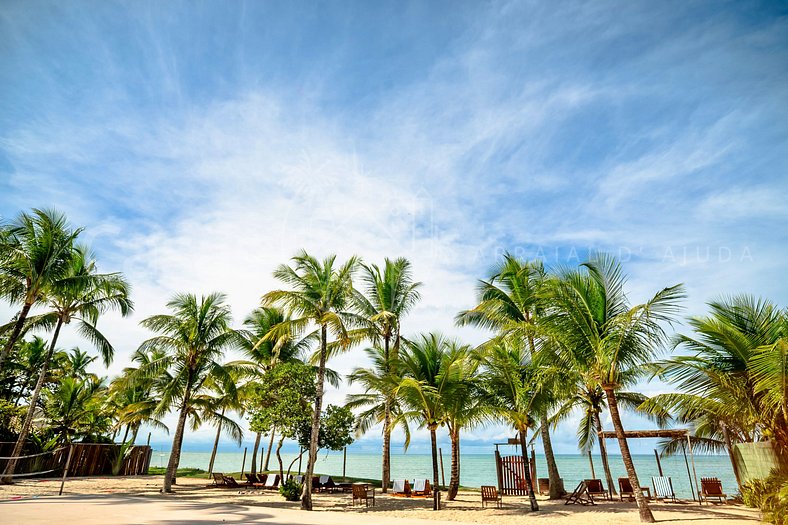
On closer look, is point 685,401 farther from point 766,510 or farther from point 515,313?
point 515,313

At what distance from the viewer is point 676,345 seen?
13.3 m

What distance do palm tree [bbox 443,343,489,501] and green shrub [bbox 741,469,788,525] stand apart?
302 inches

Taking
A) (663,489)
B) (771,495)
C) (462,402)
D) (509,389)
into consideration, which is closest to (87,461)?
(462,402)

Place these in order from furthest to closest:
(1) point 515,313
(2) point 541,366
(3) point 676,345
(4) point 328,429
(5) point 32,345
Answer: (5) point 32,345
(1) point 515,313
(4) point 328,429
(2) point 541,366
(3) point 676,345

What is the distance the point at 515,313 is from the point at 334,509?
10121mm

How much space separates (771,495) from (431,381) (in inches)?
374

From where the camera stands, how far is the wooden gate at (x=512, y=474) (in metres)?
18.8

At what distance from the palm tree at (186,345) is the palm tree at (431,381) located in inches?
327

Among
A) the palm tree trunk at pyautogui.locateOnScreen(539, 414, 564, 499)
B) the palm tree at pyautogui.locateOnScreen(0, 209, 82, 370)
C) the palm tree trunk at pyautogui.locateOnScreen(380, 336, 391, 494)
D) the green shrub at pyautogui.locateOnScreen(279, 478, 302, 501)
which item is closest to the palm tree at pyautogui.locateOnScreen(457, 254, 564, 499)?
the palm tree trunk at pyautogui.locateOnScreen(539, 414, 564, 499)

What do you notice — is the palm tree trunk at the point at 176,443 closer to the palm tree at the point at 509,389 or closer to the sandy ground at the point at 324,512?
the sandy ground at the point at 324,512

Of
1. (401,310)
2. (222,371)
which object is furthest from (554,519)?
(222,371)

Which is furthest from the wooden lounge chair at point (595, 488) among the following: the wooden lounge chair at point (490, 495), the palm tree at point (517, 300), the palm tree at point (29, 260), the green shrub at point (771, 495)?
the palm tree at point (29, 260)

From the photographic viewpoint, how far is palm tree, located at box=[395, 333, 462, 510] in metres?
14.9

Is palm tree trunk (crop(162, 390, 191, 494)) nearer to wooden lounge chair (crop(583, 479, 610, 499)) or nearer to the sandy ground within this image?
the sandy ground
